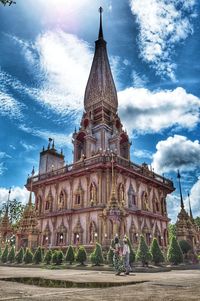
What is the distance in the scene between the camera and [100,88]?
40688 millimetres

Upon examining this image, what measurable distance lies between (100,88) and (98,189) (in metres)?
18.0

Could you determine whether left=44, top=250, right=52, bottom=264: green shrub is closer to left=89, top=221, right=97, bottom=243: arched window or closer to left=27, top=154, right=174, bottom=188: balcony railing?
left=89, top=221, right=97, bottom=243: arched window

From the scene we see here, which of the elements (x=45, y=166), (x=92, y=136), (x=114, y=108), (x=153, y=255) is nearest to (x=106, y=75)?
(x=114, y=108)

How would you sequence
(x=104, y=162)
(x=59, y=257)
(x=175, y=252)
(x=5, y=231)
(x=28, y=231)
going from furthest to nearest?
(x=5, y=231) → (x=104, y=162) → (x=28, y=231) → (x=175, y=252) → (x=59, y=257)

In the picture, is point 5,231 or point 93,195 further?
point 5,231

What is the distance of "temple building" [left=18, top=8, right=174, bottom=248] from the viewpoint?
27.9 m

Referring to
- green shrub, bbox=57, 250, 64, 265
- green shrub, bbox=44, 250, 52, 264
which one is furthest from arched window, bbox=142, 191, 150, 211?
green shrub, bbox=57, 250, 64, 265

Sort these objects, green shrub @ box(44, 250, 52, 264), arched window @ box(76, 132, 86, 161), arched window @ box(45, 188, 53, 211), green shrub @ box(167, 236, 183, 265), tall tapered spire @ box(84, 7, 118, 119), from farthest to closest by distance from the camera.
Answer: tall tapered spire @ box(84, 7, 118, 119)
arched window @ box(76, 132, 86, 161)
arched window @ box(45, 188, 53, 211)
green shrub @ box(44, 250, 52, 264)
green shrub @ box(167, 236, 183, 265)

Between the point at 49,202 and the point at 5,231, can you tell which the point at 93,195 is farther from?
the point at 5,231

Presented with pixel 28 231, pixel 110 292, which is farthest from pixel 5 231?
pixel 110 292

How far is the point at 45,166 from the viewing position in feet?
133

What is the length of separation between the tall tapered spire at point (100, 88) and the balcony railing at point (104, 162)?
11.1 metres

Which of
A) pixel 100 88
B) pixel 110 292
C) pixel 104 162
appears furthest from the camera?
pixel 100 88

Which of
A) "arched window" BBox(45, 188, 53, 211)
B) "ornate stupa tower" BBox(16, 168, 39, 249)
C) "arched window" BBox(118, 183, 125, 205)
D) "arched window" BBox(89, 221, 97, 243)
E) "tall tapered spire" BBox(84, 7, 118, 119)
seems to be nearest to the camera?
"ornate stupa tower" BBox(16, 168, 39, 249)
